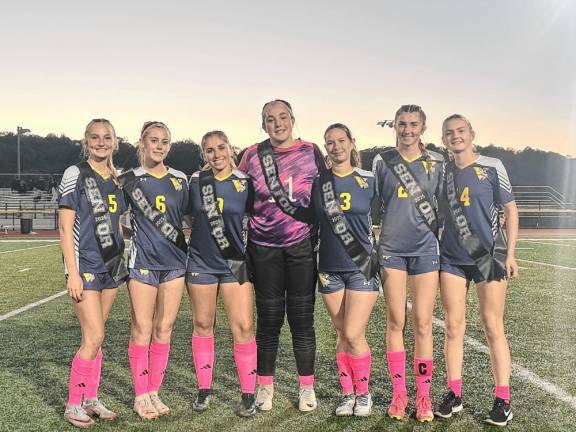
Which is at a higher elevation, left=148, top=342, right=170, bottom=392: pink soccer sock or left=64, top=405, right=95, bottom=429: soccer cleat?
left=148, top=342, right=170, bottom=392: pink soccer sock

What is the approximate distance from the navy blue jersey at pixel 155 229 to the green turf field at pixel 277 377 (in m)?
1.05

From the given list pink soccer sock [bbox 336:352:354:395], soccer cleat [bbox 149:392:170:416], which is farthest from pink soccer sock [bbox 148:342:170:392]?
pink soccer sock [bbox 336:352:354:395]

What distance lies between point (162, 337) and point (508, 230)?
239 centimetres

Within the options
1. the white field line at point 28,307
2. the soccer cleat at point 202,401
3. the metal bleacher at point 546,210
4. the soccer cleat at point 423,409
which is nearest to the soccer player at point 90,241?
the soccer cleat at point 202,401

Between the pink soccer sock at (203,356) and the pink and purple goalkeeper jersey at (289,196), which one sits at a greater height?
the pink and purple goalkeeper jersey at (289,196)

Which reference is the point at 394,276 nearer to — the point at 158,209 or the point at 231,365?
the point at 158,209

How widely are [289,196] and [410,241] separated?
849 mm

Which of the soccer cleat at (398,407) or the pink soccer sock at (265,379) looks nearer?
the soccer cleat at (398,407)

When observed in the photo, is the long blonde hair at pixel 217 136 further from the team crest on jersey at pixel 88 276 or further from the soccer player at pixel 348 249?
the team crest on jersey at pixel 88 276

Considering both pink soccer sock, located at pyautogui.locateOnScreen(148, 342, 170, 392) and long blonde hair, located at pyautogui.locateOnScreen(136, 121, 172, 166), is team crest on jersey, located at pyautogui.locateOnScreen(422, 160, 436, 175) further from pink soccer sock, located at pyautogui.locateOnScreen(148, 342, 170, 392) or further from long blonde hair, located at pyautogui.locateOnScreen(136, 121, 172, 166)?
pink soccer sock, located at pyautogui.locateOnScreen(148, 342, 170, 392)

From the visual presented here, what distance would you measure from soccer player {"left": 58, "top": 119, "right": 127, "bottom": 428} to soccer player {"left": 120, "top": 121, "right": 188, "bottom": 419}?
119mm

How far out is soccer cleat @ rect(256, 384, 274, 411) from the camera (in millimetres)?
3996

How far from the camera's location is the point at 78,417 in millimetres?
3678

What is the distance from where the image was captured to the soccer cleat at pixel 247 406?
3.87 meters
